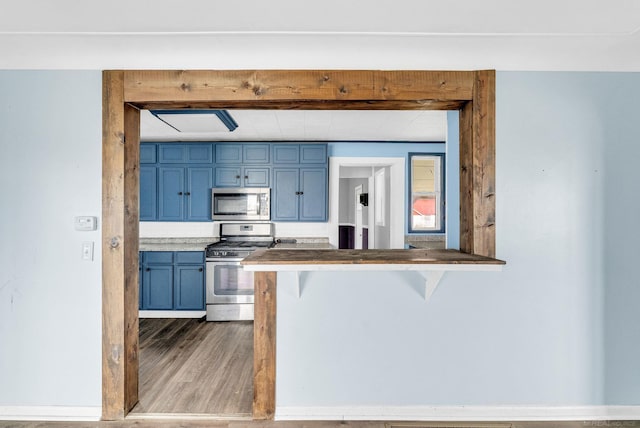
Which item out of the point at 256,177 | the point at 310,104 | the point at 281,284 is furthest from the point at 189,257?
the point at 310,104

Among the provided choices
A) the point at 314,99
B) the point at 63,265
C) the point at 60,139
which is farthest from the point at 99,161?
the point at 314,99

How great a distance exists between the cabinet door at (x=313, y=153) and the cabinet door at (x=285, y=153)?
0.06 m

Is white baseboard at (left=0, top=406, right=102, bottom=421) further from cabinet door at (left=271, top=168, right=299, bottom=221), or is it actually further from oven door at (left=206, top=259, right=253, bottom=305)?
cabinet door at (left=271, top=168, right=299, bottom=221)

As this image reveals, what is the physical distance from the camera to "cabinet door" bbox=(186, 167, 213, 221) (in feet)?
13.6

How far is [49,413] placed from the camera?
1955 millimetres

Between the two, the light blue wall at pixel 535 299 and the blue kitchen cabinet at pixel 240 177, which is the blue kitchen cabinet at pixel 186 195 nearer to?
the blue kitchen cabinet at pixel 240 177

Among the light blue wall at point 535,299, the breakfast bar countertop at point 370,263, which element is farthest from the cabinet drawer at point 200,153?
the breakfast bar countertop at point 370,263

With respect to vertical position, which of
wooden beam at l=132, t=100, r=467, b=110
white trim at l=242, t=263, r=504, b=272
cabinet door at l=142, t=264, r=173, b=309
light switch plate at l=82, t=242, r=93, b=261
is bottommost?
cabinet door at l=142, t=264, r=173, b=309

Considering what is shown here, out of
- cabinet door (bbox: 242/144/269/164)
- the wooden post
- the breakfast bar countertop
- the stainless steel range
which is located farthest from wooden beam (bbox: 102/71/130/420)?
cabinet door (bbox: 242/144/269/164)

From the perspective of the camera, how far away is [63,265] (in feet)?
6.53

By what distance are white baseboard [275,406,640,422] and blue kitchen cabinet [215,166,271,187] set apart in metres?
2.74

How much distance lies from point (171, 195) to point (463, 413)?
3786mm

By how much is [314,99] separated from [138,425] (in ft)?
7.22

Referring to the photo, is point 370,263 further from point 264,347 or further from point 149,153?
point 149,153
